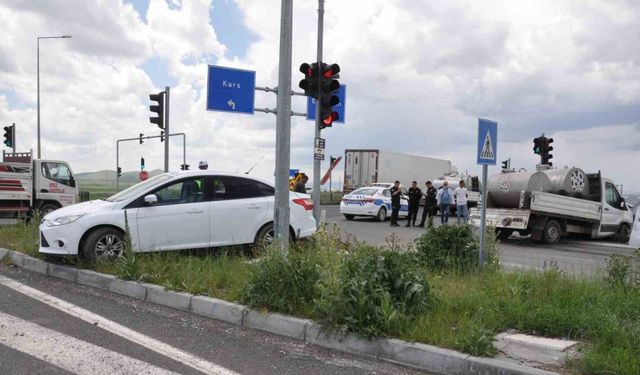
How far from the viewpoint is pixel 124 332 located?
5793mm

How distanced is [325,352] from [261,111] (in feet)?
26.7

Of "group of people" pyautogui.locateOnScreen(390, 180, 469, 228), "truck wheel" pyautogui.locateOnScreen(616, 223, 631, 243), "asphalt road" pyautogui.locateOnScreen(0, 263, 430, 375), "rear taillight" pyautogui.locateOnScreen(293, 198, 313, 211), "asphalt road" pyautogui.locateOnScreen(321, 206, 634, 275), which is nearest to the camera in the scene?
"asphalt road" pyautogui.locateOnScreen(0, 263, 430, 375)

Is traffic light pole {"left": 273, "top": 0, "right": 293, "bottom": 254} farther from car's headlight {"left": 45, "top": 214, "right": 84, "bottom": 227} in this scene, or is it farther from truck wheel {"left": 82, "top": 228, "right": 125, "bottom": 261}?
car's headlight {"left": 45, "top": 214, "right": 84, "bottom": 227}

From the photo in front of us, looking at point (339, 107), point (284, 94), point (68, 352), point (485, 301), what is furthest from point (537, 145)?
point (68, 352)

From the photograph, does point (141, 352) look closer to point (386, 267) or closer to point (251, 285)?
point (251, 285)

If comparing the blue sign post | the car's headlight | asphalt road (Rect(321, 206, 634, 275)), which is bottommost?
asphalt road (Rect(321, 206, 634, 275))

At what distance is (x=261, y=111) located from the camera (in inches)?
499

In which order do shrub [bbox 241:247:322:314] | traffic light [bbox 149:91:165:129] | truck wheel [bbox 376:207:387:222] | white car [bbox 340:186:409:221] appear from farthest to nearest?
1. truck wheel [bbox 376:207:387:222]
2. white car [bbox 340:186:409:221]
3. traffic light [bbox 149:91:165:129]
4. shrub [bbox 241:247:322:314]

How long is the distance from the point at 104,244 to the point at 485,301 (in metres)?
5.97

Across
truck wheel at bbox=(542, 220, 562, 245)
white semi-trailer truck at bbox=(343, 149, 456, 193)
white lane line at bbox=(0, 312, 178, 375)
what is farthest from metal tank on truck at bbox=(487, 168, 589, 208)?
white semi-trailer truck at bbox=(343, 149, 456, 193)

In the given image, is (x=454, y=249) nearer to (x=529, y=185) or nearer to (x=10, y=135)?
(x=529, y=185)

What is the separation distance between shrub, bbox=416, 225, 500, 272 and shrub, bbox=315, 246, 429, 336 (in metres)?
2.28

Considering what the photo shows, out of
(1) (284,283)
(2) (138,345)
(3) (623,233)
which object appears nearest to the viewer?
(2) (138,345)

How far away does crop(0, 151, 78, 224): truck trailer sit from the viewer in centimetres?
1745
